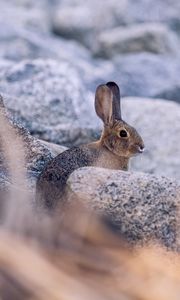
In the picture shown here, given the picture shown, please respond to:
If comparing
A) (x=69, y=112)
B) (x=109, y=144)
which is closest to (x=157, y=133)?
(x=69, y=112)

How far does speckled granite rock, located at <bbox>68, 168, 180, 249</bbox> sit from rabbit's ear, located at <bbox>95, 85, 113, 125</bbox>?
2.77 metres

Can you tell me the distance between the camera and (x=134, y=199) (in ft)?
10.4

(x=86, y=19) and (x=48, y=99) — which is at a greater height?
(x=86, y=19)

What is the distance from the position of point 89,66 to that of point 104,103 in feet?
Result: 21.8

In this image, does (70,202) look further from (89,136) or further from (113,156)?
(89,136)

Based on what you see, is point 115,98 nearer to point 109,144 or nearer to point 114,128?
point 114,128

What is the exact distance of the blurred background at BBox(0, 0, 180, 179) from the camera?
764 cm

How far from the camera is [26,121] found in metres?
7.06

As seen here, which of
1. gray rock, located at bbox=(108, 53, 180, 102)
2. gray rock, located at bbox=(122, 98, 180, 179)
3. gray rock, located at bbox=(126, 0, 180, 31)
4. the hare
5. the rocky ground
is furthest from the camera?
gray rock, located at bbox=(126, 0, 180, 31)

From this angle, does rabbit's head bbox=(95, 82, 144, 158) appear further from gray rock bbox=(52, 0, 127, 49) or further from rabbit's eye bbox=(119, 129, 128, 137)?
gray rock bbox=(52, 0, 127, 49)

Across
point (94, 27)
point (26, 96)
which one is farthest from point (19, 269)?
point (94, 27)

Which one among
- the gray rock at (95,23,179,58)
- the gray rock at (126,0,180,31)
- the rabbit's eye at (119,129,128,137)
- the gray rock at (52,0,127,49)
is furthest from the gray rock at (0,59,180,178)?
the gray rock at (126,0,180,31)

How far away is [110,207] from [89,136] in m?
4.18

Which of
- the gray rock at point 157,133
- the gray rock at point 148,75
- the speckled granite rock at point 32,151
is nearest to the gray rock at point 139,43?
the gray rock at point 148,75
